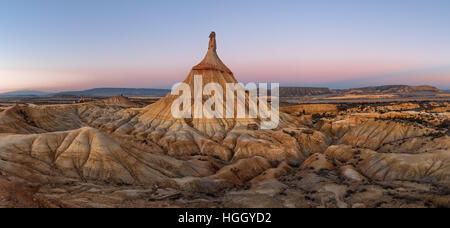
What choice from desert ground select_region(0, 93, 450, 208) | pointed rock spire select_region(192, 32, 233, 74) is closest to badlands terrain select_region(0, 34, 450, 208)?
desert ground select_region(0, 93, 450, 208)

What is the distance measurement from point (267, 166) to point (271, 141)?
12.2 meters

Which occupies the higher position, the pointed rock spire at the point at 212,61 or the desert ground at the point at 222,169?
the pointed rock spire at the point at 212,61


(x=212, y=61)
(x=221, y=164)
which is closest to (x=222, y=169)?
(x=221, y=164)

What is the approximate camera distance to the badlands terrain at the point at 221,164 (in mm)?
21500

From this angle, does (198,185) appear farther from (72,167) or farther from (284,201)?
(72,167)

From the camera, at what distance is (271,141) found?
5406cm

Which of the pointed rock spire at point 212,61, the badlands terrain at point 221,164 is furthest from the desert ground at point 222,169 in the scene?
the pointed rock spire at point 212,61

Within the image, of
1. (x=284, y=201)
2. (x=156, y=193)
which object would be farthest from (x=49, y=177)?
(x=284, y=201)

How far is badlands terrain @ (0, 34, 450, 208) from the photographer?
2150 cm

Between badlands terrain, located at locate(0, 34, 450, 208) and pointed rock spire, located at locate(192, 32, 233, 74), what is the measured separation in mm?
21113

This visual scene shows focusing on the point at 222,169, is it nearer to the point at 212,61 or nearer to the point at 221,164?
the point at 221,164

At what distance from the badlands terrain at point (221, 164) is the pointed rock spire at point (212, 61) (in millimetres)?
21113

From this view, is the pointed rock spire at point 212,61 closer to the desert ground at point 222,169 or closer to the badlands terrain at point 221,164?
the badlands terrain at point 221,164

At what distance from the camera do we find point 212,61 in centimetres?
8100
